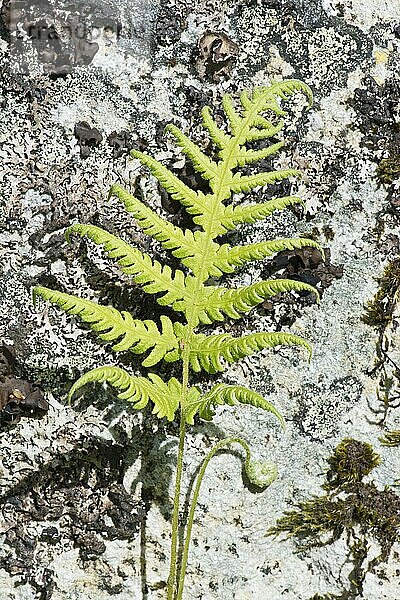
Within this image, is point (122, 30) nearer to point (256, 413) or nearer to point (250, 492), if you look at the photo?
point (256, 413)

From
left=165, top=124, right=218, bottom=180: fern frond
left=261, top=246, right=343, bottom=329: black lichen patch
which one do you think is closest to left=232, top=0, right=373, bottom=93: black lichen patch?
left=165, top=124, right=218, bottom=180: fern frond

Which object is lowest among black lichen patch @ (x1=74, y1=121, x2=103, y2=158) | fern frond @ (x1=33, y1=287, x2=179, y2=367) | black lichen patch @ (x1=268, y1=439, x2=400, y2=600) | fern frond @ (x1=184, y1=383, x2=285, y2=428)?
black lichen patch @ (x1=268, y1=439, x2=400, y2=600)

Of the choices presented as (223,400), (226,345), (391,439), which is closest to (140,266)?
(226,345)

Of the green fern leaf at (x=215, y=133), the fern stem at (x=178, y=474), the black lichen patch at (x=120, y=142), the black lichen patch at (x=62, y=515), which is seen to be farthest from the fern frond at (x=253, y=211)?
the black lichen patch at (x=62, y=515)

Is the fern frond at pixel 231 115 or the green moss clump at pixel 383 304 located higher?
the fern frond at pixel 231 115

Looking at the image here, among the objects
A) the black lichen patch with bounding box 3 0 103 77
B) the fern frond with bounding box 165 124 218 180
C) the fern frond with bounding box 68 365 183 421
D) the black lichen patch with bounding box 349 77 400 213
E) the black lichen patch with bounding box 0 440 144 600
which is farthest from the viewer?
the black lichen patch with bounding box 349 77 400 213

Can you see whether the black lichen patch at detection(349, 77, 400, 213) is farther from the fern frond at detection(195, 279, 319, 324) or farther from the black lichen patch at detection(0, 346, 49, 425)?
the black lichen patch at detection(0, 346, 49, 425)

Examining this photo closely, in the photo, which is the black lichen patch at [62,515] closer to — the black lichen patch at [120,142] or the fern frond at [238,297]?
the fern frond at [238,297]
